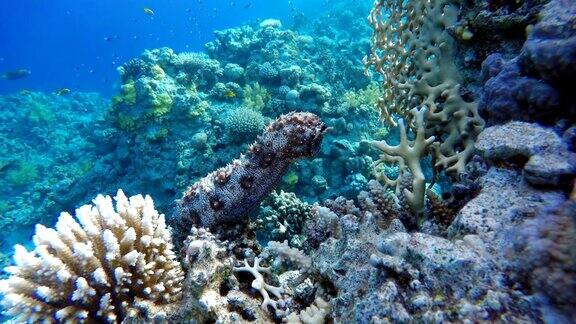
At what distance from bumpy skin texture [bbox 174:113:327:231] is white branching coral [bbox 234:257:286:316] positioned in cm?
77

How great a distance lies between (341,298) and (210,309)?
96cm

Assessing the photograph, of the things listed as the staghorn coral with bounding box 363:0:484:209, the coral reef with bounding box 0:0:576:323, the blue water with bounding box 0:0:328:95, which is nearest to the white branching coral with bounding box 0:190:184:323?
the coral reef with bounding box 0:0:576:323

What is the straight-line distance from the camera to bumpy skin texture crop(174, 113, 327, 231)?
3.30 metres

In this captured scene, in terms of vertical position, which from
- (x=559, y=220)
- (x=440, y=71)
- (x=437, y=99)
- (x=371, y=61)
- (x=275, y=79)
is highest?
(x=275, y=79)

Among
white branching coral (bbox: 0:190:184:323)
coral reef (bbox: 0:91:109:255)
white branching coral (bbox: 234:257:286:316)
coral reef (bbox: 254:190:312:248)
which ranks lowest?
white branching coral (bbox: 234:257:286:316)

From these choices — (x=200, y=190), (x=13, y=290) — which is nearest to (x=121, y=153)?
(x=200, y=190)

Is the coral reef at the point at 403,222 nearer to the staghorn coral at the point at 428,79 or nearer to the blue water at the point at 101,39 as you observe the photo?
the staghorn coral at the point at 428,79

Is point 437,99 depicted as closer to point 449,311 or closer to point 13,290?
point 449,311

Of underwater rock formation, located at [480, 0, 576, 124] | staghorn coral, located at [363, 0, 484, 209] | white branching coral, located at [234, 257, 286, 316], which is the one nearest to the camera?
underwater rock formation, located at [480, 0, 576, 124]

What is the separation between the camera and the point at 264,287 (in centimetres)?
281

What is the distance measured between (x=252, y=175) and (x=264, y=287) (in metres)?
1.18

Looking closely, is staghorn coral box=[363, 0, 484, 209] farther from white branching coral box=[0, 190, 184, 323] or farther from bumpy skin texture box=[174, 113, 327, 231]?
white branching coral box=[0, 190, 184, 323]

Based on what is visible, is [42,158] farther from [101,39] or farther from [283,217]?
[101,39]

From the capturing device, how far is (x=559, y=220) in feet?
4.40
